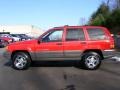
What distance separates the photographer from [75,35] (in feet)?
43.2

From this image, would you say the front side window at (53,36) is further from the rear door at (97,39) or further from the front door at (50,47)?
the rear door at (97,39)

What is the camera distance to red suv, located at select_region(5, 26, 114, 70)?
13.0 metres

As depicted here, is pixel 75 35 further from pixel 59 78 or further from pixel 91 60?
pixel 59 78

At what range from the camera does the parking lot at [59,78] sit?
9438 millimetres

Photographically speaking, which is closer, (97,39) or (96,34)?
(97,39)

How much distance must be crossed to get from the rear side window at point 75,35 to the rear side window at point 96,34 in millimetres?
337

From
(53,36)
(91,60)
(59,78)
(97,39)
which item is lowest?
(59,78)

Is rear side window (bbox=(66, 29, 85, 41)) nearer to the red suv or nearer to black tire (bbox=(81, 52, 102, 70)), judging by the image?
the red suv

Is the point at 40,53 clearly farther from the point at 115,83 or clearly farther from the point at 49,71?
the point at 115,83

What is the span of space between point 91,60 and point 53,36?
1.87 metres

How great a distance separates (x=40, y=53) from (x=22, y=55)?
79 cm

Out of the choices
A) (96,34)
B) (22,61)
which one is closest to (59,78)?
(22,61)

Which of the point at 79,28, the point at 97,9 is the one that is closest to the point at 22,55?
the point at 79,28

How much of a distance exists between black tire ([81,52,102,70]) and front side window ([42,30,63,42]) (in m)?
1.32
